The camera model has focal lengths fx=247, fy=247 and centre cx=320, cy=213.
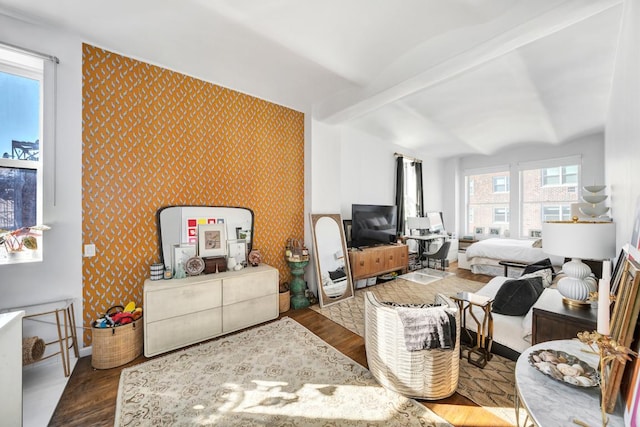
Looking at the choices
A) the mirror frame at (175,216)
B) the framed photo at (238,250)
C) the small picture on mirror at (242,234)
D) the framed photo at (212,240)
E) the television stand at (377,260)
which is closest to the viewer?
the mirror frame at (175,216)

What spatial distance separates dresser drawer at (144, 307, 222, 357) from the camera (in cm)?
230

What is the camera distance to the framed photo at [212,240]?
289 centimetres

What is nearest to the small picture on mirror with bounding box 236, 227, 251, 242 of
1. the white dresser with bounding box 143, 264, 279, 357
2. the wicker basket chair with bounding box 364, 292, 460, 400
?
the white dresser with bounding box 143, 264, 279, 357

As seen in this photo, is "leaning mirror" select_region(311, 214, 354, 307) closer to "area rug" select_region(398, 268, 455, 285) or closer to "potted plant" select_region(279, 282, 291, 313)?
"potted plant" select_region(279, 282, 291, 313)

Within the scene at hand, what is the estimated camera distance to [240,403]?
1.76 m

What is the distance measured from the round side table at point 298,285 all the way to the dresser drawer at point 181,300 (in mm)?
1157

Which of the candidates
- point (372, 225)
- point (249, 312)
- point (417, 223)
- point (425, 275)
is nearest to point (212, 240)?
point (249, 312)

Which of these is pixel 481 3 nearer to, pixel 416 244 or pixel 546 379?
pixel 546 379

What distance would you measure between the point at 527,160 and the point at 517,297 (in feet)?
17.8

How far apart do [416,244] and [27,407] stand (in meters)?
6.21

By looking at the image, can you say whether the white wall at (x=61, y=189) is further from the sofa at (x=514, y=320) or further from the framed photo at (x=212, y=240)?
the sofa at (x=514, y=320)

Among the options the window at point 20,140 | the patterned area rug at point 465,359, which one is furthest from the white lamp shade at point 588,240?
the window at point 20,140

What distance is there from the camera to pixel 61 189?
7.29ft

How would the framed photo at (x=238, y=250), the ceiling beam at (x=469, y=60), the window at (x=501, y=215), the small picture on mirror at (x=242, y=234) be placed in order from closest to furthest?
the ceiling beam at (x=469, y=60) < the framed photo at (x=238, y=250) < the small picture on mirror at (x=242, y=234) < the window at (x=501, y=215)
